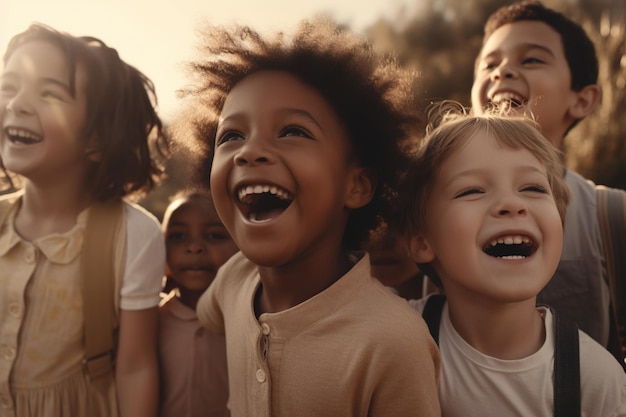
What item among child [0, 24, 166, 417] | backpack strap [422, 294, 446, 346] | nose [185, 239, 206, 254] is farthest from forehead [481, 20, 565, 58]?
child [0, 24, 166, 417]

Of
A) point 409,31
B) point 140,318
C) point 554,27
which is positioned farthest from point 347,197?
point 409,31

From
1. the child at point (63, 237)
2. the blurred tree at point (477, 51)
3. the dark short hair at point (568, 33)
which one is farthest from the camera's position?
the blurred tree at point (477, 51)

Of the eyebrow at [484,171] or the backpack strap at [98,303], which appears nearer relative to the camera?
the eyebrow at [484,171]

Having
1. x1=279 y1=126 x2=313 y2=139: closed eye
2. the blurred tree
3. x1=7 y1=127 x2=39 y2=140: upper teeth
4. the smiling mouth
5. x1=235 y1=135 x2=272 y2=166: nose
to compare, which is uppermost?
the blurred tree

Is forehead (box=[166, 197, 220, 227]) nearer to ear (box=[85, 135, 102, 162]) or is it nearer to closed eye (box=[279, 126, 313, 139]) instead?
ear (box=[85, 135, 102, 162])

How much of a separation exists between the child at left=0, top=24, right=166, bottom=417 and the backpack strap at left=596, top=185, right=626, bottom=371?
178 centimetres

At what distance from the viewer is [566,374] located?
175 centimetres

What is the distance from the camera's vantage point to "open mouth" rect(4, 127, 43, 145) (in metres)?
2.07

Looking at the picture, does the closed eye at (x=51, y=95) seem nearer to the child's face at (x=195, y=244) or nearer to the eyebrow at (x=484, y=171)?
the child's face at (x=195, y=244)

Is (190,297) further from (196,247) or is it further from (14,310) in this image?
(14,310)

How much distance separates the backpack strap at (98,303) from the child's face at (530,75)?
1711 mm

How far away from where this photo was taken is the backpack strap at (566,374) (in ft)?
5.64

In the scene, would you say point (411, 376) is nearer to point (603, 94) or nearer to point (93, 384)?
point (93, 384)

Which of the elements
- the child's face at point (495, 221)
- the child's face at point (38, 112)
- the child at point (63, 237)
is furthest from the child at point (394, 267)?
the child's face at point (38, 112)
